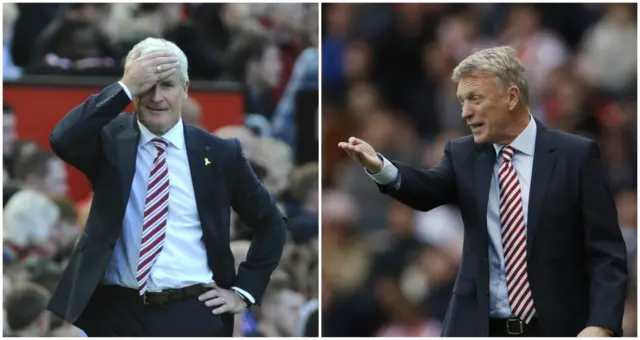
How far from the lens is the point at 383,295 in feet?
17.7

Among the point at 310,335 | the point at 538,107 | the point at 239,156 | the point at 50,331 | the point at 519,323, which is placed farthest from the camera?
the point at 538,107

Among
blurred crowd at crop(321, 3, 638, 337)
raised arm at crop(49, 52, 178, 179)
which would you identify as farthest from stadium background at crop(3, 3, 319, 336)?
raised arm at crop(49, 52, 178, 179)

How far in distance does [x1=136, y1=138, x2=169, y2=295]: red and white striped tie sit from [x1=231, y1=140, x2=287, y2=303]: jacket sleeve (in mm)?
255

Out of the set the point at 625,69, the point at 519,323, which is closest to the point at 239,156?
the point at 519,323

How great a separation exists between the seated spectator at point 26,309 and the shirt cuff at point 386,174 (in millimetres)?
2269

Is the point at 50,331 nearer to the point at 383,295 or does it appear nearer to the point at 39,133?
the point at 39,133

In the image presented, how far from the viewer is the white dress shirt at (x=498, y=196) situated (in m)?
3.33

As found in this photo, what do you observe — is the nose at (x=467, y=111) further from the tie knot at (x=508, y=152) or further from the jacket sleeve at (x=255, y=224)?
the jacket sleeve at (x=255, y=224)

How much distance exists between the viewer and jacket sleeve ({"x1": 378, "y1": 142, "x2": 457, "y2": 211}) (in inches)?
132

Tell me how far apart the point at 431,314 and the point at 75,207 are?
1765mm

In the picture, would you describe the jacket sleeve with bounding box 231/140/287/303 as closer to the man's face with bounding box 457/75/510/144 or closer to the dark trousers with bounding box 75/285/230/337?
the dark trousers with bounding box 75/285/230/337

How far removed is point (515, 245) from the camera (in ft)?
11.0

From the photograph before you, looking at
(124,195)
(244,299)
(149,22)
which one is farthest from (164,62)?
(149,22)

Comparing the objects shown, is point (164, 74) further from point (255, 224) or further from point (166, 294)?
point (166, 294)
